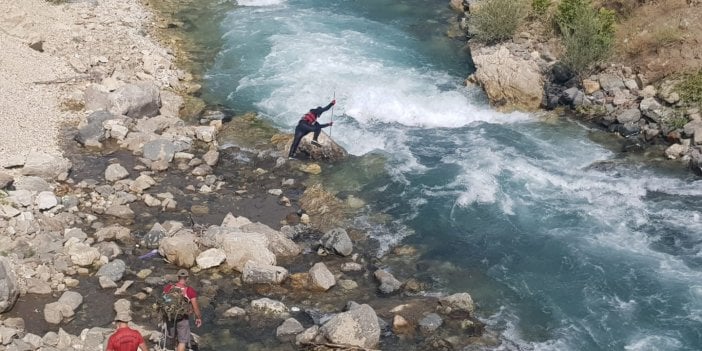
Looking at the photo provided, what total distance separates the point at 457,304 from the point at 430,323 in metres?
0.83

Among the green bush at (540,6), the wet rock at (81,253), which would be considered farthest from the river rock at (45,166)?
the green bush at (540,6)

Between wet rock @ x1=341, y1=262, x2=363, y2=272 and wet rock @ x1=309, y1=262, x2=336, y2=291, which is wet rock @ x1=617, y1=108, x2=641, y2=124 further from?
wet rock @ x1=309, y1=262, x2=336, y2=291

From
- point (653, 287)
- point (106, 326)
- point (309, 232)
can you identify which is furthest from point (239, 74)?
point (653, 287)

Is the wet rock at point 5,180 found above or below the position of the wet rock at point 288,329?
above

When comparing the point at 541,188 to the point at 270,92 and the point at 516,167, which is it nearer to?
the point at 516,167

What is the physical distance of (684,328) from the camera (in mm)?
12875

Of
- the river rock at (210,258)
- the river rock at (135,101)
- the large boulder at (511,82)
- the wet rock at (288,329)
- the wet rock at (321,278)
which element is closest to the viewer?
the wet rock at (288,329)

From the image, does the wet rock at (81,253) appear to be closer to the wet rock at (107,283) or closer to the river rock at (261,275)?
the wet rock at (107,283)

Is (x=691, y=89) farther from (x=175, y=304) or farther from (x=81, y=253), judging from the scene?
(x=81, y=253)

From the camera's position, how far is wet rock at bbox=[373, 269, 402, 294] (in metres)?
13.8

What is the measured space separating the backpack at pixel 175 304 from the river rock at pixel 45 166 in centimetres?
709

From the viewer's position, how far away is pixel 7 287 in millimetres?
12211

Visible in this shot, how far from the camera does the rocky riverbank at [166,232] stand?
491 inches

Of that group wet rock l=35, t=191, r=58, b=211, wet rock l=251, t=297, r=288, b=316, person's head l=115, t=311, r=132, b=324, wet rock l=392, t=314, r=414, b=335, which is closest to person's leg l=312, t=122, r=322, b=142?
wet rock l=251, t=297, r=288, b=316
